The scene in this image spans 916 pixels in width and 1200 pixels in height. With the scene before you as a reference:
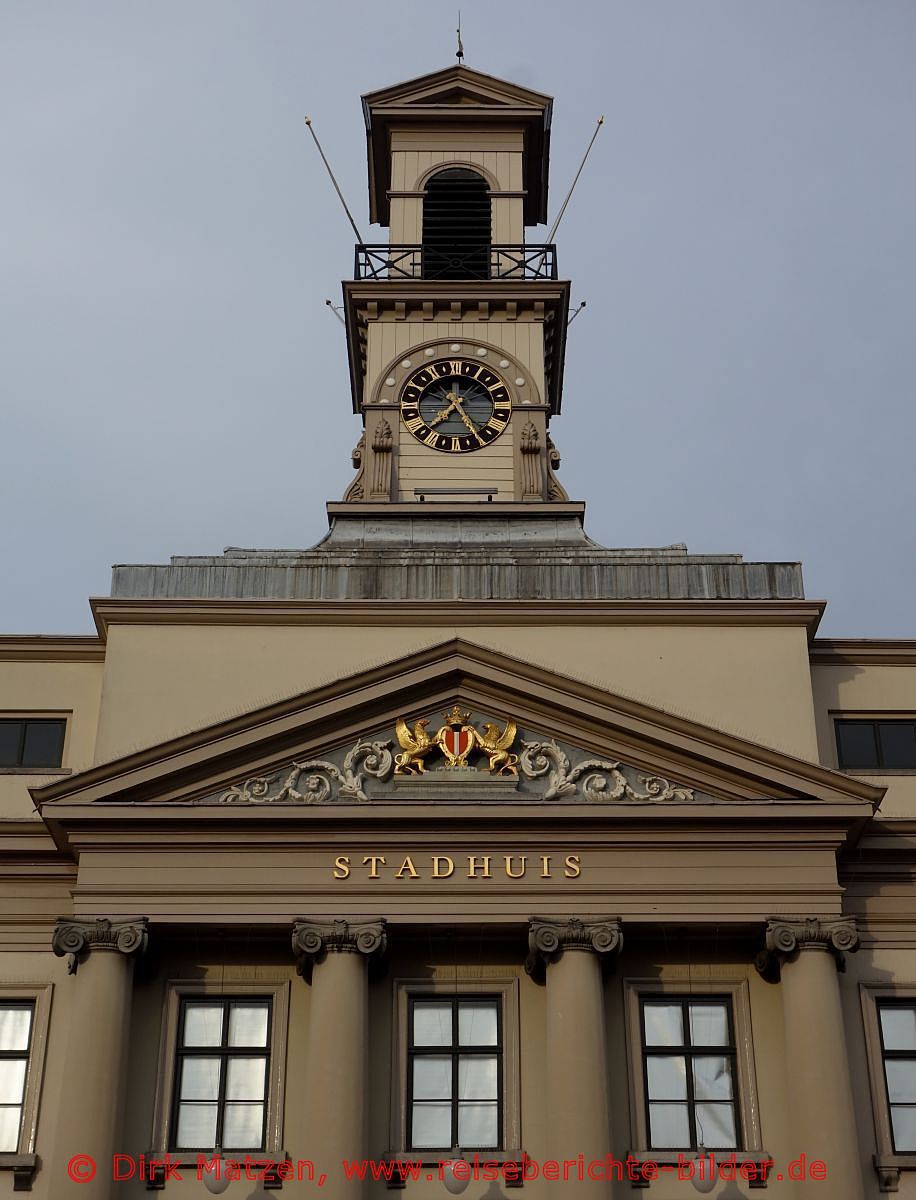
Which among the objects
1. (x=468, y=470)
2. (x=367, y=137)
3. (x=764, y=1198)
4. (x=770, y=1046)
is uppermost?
(x=367, y=137)

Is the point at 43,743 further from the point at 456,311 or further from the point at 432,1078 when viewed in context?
the point at 456,311

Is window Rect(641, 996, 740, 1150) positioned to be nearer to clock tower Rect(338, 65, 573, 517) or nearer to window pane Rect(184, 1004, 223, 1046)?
window pane Rect(184, 1004, 223, 1046)

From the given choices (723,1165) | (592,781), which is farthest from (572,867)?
(723,1165)

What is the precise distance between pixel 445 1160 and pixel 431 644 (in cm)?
854

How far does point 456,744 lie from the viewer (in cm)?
3288

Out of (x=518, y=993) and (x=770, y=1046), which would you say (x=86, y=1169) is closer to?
(x=518, y=993)

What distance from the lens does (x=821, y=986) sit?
30828 mm

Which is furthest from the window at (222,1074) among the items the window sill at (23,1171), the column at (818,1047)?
the column at (818,1047)

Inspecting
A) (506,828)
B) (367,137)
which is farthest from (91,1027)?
(367,137)

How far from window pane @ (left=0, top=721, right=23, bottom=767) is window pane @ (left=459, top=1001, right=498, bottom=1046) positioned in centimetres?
910

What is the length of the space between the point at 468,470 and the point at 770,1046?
51.2 feet

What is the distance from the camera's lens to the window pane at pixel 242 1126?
30.8m

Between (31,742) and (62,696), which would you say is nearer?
(31,742)

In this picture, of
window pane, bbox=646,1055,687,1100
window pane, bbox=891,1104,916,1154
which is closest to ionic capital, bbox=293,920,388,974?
window pane, bbox=646,1055,687,1100
